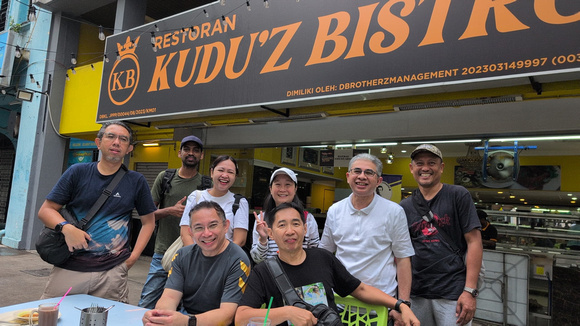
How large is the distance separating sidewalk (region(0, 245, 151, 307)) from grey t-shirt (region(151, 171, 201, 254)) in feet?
7.85

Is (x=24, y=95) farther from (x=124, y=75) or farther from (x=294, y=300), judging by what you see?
(x=294, y=300)

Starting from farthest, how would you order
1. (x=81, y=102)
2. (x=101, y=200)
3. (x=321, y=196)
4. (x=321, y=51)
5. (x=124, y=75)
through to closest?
(x=321, y=196)
(x=81, y=102)
(x=124, y=75)
(x=321, y=51)
(x=101, y=200)

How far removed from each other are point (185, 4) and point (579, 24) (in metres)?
7.99

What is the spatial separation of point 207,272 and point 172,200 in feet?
5.11

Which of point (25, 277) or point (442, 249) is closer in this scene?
point (442, 249)

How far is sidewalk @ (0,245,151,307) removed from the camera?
560cm

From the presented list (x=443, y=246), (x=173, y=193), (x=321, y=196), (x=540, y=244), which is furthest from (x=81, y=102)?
(x=540, y=244)

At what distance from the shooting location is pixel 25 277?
Answer: 675 centimetres

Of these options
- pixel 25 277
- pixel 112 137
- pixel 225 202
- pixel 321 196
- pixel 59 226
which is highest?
pixel 112 137

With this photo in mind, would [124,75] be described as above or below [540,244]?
above

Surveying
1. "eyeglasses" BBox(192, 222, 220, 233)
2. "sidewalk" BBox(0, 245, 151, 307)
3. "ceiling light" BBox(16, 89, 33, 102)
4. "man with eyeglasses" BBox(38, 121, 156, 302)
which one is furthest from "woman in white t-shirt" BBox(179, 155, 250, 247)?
"ceiling light" BBox(16, 89, 33, 102)

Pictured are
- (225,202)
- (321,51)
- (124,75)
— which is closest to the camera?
(225,202)

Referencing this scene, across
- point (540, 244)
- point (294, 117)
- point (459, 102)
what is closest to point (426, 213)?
point (459, 102)

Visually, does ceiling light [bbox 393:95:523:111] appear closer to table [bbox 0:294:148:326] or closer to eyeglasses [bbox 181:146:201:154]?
eyeglasses [bbox 181:146:201:154]
